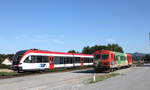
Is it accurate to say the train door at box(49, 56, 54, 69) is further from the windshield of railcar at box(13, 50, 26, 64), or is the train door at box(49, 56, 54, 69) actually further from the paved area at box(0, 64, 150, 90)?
the paved area at box(0, 64, 150, 90)

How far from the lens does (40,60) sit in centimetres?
3300

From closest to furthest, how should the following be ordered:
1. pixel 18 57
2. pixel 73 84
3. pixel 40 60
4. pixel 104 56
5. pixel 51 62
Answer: pixel 73 84 → pixel 18 57 → pixel 104 56 → pixel 40 60 → pixel 51 62

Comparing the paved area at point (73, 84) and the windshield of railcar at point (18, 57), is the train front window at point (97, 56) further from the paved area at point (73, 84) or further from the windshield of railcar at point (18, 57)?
the paved area at point (73, 84)

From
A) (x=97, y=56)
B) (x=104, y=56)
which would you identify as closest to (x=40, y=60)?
(x=97, y=56)

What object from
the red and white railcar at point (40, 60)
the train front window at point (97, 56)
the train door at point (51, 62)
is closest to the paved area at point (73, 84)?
the red and white railcar at point (40, 60)

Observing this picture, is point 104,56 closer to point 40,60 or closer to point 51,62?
point 51,62

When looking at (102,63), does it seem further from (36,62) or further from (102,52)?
(36,62)

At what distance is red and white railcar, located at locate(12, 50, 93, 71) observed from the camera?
3019cm

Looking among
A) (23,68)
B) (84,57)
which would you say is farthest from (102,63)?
(84,57)

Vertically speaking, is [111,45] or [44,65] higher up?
[111,45]

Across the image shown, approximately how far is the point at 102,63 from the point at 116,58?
4760 mm

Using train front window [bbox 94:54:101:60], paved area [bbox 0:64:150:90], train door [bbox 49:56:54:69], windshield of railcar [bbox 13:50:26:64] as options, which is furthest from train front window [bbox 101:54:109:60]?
paved area [bbox 0:64:150:90]

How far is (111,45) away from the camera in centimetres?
13100

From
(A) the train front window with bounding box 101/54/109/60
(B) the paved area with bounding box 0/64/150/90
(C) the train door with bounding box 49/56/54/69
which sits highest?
(A) the train front window with bounding box 101/54/109/60
